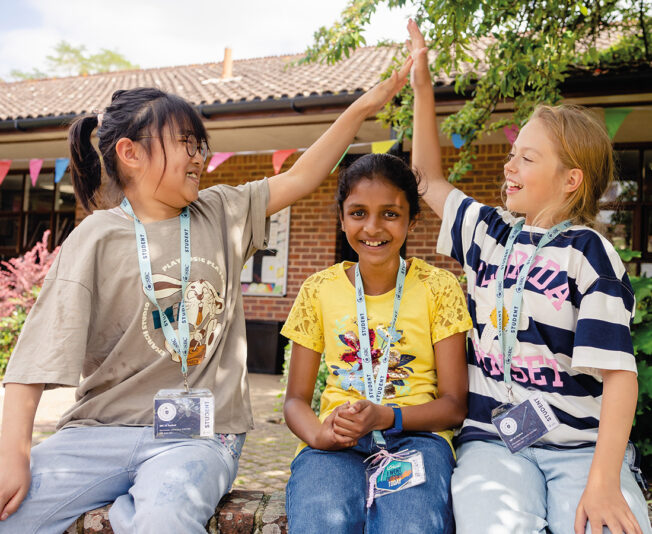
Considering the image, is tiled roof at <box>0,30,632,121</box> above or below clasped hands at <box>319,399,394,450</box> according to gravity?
above

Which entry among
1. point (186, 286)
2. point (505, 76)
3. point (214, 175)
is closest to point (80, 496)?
point (186, 286)

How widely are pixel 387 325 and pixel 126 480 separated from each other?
3.16ft

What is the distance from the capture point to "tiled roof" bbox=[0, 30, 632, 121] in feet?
22.6

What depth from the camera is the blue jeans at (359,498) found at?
156 cm

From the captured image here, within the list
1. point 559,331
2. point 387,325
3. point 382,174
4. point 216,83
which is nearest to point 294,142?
point 216,83

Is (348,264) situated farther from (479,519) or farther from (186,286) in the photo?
(479,519)

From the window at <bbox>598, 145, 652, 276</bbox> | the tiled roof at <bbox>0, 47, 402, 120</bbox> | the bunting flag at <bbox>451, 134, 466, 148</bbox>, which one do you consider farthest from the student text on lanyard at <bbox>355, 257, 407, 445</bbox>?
the window at <bbox>598, 145, 652, 276</bbox>

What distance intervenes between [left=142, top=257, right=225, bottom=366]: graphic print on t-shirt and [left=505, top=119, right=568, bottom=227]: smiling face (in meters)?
1.09

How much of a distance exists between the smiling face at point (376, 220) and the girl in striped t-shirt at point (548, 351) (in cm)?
27

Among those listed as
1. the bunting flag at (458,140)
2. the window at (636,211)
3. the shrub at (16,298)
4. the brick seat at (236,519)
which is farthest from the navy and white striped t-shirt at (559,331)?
the shrub at (16,298)

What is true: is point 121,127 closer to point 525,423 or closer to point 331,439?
point 331,439

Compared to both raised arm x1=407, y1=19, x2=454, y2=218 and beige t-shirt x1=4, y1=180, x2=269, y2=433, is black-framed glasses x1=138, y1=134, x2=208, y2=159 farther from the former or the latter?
raised arm x1=407, y1=19, x2=454, y2=218

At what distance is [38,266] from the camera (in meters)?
7.55

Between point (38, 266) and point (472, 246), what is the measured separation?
691cm
